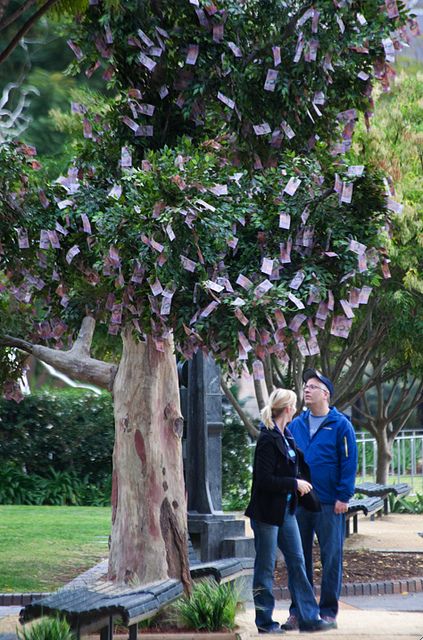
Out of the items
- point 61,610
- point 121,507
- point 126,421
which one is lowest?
point 61,610

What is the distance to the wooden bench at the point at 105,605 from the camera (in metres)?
7.02

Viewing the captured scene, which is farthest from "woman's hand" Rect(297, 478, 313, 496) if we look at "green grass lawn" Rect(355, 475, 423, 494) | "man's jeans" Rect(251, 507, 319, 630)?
"green grass lawn" Rect(355, 475, 423, 494)

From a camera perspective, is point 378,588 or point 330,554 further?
point 378,588

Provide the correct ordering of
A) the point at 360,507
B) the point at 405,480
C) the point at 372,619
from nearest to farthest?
the point at 372,619 → the point at 360,507 → the point at 405,480

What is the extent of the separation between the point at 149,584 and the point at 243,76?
11.6ft

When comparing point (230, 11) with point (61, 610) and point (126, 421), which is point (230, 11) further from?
point (61, 610)

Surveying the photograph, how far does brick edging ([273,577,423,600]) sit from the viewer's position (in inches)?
453

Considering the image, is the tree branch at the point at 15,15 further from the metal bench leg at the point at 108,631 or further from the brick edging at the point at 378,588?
the brick edging at the point at 378,588

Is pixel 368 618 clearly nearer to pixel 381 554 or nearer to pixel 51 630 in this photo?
pixel 51 630

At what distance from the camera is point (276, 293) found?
749cm

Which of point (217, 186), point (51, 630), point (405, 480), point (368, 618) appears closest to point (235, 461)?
point (405, 480)

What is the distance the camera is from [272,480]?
8391mm

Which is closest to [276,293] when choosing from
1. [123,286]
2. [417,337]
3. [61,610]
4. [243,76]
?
[123,286]

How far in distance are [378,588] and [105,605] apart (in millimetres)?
5188
